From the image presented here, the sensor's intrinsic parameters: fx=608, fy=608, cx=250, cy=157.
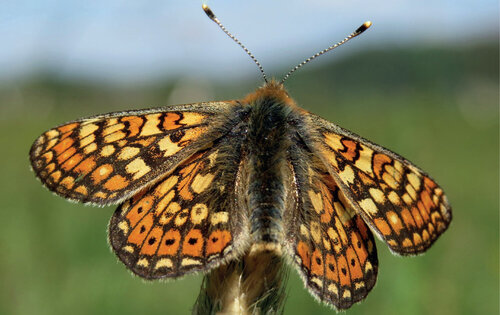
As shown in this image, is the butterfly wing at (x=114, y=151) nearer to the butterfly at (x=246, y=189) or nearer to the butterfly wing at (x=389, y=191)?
the butterfly at (x=246, y=189)

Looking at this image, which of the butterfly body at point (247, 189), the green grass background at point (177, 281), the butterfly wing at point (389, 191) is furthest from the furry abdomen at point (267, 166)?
the green grass background at point (177, 281)

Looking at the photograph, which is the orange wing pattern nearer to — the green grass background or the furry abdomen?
the furry abdomen

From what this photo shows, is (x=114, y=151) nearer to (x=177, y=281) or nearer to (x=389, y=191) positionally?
Result: (x=389, y=191)

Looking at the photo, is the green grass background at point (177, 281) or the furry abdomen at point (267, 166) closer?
the furry abdomen at point (267, 166)

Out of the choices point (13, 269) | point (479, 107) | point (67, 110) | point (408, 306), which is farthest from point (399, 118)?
point (479, 107)

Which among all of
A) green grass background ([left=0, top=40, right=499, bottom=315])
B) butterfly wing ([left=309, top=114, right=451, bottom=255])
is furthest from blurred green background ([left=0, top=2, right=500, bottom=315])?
butterfly wing ([left=309, top=114, right=451, bottom=255])

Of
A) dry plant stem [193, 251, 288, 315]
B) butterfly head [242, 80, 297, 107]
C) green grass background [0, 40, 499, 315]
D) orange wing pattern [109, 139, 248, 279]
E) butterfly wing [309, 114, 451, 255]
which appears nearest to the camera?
dry plant stem [193, 251, 288, 315]

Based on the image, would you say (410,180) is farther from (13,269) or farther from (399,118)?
(399,118)
